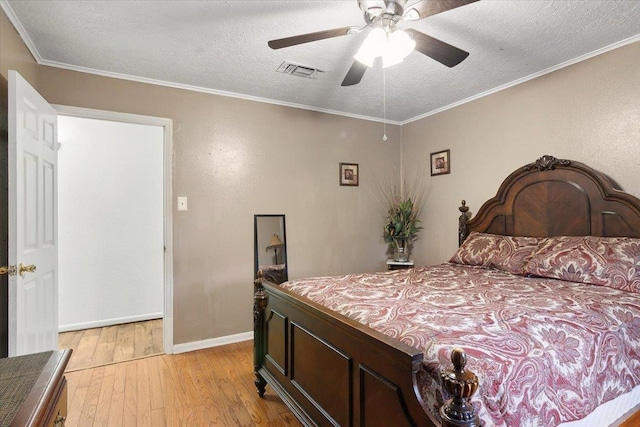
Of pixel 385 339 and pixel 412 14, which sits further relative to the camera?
pixel 412 14

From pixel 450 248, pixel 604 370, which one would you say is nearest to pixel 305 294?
pixel 604 370

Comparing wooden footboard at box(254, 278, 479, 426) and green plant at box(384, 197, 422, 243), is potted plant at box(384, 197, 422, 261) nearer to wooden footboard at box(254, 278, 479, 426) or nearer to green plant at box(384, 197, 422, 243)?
green plant at box(384, 197, 422, 243)

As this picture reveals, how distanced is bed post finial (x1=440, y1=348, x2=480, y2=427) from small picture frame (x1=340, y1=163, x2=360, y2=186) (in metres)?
3.23

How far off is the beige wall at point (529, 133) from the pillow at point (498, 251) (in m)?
0.61

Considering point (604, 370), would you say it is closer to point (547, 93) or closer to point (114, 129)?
point (547, 93)

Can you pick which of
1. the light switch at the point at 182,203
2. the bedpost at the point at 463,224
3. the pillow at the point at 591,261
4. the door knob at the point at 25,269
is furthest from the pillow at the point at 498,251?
Result: the door knob at the point at 25,269

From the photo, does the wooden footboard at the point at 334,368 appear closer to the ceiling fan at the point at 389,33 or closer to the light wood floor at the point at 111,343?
the ceiling fan at the point at 389,33

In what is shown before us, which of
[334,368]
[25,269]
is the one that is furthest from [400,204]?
[25,269]

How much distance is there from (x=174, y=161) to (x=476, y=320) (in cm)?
281

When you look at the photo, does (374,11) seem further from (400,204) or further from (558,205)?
(400,204)

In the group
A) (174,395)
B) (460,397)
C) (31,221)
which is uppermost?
(31,221)

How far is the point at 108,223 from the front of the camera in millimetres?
3988

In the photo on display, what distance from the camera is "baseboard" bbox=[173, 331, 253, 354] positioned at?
3173mm

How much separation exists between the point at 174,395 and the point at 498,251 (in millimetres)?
2731
